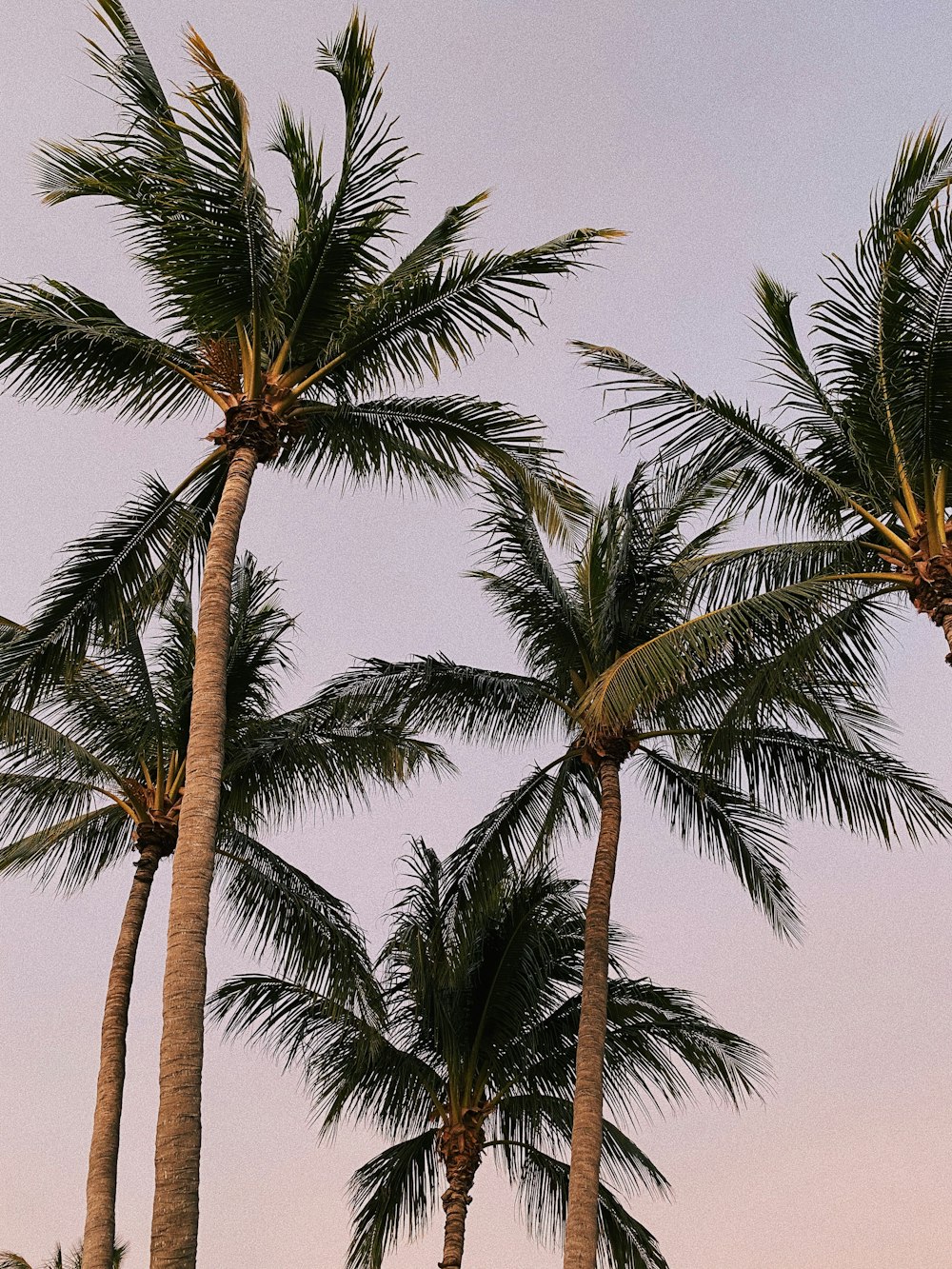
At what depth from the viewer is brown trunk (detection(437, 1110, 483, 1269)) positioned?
1700 cm

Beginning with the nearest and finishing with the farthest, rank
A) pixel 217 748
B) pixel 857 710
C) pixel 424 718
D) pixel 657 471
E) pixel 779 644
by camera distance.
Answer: pixel 217 748, pixel 779 644, pixel 857 710, pixel 657 471, pixel 424 718

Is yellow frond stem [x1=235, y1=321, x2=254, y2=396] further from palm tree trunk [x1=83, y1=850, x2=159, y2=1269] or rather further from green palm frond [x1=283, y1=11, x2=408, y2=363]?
palm tree trunk [x1=83, y1=850, x2=159, y2=1269]

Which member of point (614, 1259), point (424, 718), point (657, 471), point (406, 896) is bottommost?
point (614, 1259)

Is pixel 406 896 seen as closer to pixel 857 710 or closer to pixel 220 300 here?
pixel 857 710

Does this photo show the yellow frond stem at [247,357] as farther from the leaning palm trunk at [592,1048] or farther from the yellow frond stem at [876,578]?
the leaning palm trunk at [592,1048]

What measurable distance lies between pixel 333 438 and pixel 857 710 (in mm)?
5644

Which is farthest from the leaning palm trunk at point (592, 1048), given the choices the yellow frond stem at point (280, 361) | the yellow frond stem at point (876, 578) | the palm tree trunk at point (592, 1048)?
the yellow frond stem at point (280, 361)

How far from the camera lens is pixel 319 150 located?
1115 centimetres

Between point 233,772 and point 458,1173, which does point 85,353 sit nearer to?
point 233,772

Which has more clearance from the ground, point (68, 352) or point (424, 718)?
point (68, 352)

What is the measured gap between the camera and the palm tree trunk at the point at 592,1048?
1233 cm

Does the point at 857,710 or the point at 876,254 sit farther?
the point at 857,710

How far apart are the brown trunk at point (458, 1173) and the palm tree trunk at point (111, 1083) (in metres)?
4.81

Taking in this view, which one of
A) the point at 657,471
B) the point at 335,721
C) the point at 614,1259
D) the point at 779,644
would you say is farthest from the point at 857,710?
the point at 614,1259
